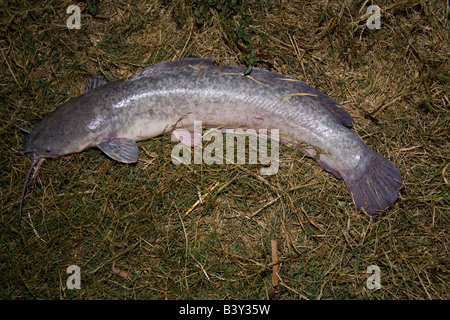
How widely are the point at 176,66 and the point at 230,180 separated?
1.27 meters

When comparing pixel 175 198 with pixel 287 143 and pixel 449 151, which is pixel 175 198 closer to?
pixel 287 143

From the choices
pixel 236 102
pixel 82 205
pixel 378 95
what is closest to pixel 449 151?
pixel 378 95

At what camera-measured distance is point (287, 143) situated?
11.0 feet

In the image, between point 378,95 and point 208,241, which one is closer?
point 208,241

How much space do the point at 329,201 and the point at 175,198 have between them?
1583mm

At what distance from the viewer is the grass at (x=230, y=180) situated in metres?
3.24
